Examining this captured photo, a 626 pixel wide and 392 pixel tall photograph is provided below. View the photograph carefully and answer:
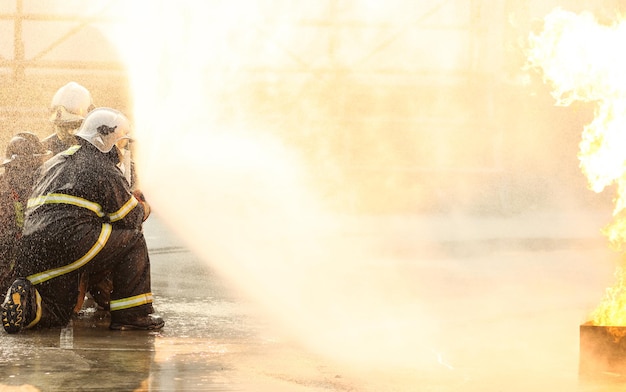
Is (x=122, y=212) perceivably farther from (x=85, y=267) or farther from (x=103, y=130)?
(x=103, y=130)

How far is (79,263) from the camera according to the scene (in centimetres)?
617

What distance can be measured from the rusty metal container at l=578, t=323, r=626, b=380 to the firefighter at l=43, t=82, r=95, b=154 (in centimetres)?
363

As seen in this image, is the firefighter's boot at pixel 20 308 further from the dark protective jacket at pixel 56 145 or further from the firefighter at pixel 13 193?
the dark protective jacket at pixel 56 145

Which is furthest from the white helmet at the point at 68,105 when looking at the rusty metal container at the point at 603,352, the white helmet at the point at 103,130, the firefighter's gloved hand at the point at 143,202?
the rusty metal container at the point at 603,352

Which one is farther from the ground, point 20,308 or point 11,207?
point 11,207

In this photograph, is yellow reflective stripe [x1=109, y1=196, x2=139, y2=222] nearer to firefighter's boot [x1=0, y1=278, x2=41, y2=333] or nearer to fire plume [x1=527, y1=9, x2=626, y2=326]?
firefighter's boot [x1=0, y1=278, x2=41, y2=333]

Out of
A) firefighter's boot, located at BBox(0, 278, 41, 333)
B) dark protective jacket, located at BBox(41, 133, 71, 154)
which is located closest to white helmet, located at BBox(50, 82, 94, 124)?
dark protective jacket, located at BBox(41, 133, 71, 154)

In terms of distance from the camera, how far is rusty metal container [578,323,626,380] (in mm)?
5254

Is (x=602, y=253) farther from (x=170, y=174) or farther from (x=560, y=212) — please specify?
(x=170, y=174)

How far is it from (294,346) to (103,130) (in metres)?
1.68

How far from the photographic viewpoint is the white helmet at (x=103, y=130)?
621cm

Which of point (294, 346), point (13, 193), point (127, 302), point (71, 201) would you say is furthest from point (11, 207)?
point (294, 346)

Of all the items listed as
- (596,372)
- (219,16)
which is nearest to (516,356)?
(596,372)

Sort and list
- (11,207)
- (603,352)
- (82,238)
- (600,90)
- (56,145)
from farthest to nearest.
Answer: (56,145), (11,207), (82,238), (600,90), (603,352)
